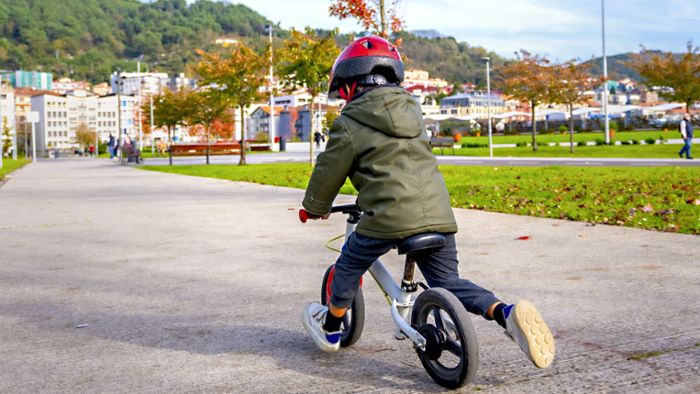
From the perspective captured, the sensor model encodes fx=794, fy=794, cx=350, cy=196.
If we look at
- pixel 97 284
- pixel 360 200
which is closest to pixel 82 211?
pixel 97 284

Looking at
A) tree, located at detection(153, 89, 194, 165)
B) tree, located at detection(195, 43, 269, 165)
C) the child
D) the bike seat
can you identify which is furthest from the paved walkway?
tree, located at detection(153, 89, 194, 165)

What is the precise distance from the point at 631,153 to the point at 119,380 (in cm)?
2733

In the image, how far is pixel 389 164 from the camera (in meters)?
3.44

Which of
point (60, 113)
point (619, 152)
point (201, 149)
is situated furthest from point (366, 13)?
point (60, 113)

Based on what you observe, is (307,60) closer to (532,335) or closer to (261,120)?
(532,335)

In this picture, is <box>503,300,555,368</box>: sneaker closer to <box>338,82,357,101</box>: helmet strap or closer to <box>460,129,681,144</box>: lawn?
<box>338,82,357,101</box>: helmet strap

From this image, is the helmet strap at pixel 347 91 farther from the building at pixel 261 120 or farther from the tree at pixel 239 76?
the building at pixel 261 120

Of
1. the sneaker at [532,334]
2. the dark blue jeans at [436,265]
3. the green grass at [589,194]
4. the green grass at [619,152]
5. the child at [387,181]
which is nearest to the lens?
the sneaker at [532,334]

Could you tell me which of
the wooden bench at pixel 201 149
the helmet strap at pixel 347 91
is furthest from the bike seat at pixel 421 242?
the wooden bench at pixel 201 149

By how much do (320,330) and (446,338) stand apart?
84 cm

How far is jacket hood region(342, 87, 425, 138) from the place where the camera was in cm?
344

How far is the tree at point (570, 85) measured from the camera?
33594mm

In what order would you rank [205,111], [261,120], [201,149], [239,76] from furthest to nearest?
1. [261,120]
2. [201,149]
3. [205,111]
4. [239,76]

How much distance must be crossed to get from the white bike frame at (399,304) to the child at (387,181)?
134mm
